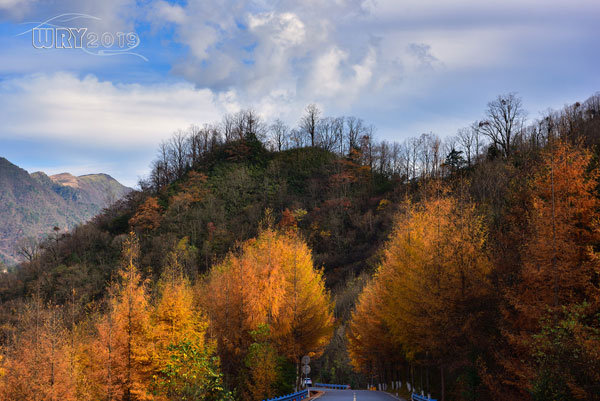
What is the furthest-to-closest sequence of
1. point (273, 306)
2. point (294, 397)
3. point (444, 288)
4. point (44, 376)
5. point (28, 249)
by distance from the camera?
point (28, 249) → point (273, 306) → point (44, 376) → point (294, 397) → point (444, 288)

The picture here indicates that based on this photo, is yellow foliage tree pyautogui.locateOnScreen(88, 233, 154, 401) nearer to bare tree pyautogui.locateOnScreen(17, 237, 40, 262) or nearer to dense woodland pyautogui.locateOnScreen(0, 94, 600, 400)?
dense woodland pyautogui.locateOnScreen(0, 94, 600, 400)

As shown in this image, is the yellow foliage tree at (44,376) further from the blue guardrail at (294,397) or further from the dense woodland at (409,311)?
the blue guardrail at (294,397)

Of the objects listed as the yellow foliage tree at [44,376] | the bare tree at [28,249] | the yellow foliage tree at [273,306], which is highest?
the bare tree at [28,249]

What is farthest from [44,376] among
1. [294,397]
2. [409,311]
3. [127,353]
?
[409,311]

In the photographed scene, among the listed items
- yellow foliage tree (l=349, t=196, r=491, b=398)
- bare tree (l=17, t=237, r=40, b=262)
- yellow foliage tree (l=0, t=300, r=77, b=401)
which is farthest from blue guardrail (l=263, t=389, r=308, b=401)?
bare tree (l=17, t=237, r=40, b=262)

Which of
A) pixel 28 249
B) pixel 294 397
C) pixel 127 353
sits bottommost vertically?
pixel 294 397

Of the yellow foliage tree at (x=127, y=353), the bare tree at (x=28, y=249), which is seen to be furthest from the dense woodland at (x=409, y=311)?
the bare tree at (x=28, y=249)

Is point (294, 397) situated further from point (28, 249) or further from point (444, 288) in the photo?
point (28, 249)

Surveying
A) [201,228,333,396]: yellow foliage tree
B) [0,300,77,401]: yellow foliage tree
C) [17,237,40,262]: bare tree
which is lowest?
[0,300,77,401]: yellow foliage tree

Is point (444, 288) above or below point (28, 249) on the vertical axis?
below

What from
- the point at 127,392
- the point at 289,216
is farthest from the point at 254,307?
the point at 289,216

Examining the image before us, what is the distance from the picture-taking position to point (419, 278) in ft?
90.7

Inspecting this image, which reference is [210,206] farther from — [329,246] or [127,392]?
[127,392]

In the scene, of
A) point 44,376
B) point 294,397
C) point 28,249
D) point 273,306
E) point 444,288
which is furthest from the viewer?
point 28,249
